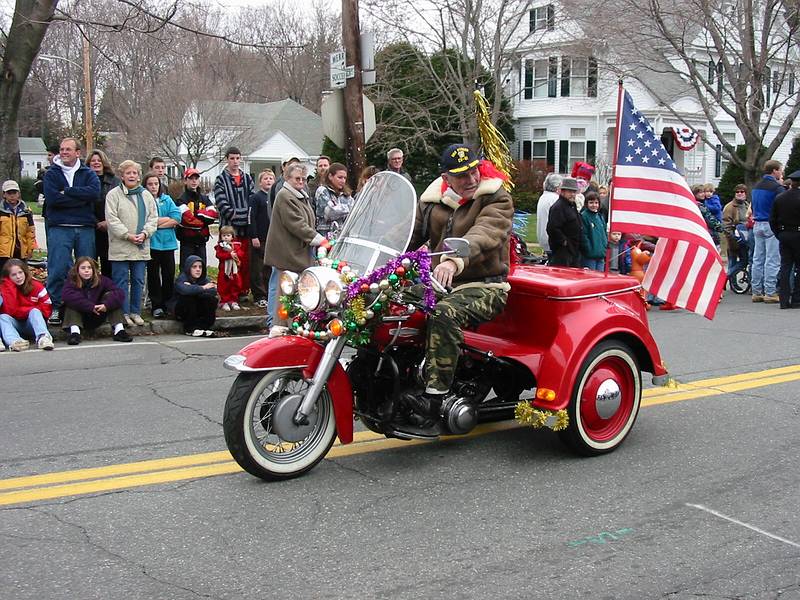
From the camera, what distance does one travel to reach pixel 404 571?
4055 mm

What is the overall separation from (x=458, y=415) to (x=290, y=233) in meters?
4.72

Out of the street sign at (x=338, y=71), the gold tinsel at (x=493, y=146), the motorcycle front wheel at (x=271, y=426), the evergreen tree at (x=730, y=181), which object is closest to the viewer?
the motorcycle front wheel at (x=271, y=426)

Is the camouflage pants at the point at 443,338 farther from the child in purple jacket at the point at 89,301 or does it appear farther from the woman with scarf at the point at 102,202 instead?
the woman with scarf at the point at 102,202

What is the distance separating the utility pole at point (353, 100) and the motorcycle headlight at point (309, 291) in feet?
27.5

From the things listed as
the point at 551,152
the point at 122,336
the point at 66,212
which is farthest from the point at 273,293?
the point at 551,152

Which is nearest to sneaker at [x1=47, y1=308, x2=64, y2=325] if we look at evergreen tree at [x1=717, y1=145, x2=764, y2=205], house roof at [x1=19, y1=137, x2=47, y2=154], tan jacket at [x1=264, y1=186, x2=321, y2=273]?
tan jacket at [x1=264, y1=186, x2=321, y2=273]

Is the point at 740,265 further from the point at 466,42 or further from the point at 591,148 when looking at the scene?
the point at 591,148

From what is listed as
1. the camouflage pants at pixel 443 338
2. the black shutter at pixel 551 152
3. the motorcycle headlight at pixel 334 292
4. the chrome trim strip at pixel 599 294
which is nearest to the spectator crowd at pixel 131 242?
the chrome trim strip at pixel 599 294

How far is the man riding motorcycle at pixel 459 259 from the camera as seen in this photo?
525 centimetres

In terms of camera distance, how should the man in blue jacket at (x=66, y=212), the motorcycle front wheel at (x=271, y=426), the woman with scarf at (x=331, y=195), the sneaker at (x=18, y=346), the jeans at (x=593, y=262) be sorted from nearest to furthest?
the motorcycle front wheel at (x=271, y=426), the sneaker at (x=18, y=346), the man in blue jacket at (x=66, y=212), the woman with scarf at (x=331, y=195), the jeans at (x=593, y=262)

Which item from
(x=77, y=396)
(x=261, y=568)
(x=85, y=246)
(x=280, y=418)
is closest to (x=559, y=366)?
(x=280, y=418)

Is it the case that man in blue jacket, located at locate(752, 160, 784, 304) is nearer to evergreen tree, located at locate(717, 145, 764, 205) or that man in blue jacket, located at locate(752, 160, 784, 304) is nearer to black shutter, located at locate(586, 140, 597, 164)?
evergreen tree, located at locate(717, 145, 764, 205)

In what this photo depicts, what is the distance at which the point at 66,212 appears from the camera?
10.5 metres

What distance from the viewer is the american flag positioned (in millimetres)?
6082
